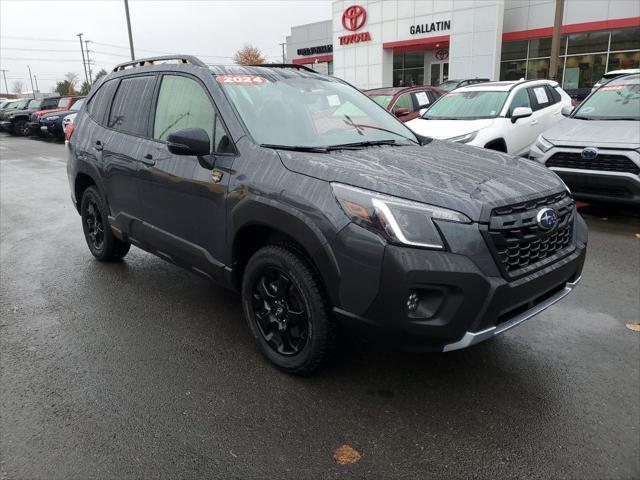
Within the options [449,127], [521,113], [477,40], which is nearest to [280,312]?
[449,127]

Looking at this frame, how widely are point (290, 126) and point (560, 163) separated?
4.69 metres

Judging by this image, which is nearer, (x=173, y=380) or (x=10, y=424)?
(x=10, y=424)

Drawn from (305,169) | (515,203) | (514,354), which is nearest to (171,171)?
(305,169)

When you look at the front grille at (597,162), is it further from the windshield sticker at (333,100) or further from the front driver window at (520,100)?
the windshield sticker at (333,100)

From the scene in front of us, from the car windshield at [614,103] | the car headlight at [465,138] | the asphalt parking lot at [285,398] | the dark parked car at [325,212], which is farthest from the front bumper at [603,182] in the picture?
the dark parked car at [325,212]

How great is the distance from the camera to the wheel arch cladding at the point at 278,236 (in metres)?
2.62

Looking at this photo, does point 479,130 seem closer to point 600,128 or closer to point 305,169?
point 600,128

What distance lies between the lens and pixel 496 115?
846 centimetres

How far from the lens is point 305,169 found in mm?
2814

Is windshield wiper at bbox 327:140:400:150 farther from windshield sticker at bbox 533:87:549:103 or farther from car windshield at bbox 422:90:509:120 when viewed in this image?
windshield sticker at bbox 533:87:549:103

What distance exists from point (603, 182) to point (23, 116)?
27.1 m

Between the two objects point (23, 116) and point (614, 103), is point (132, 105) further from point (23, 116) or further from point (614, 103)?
point (23, 116)

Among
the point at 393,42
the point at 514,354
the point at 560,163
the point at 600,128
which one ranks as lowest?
the point at 514,354

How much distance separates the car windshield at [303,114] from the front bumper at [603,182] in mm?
3438
